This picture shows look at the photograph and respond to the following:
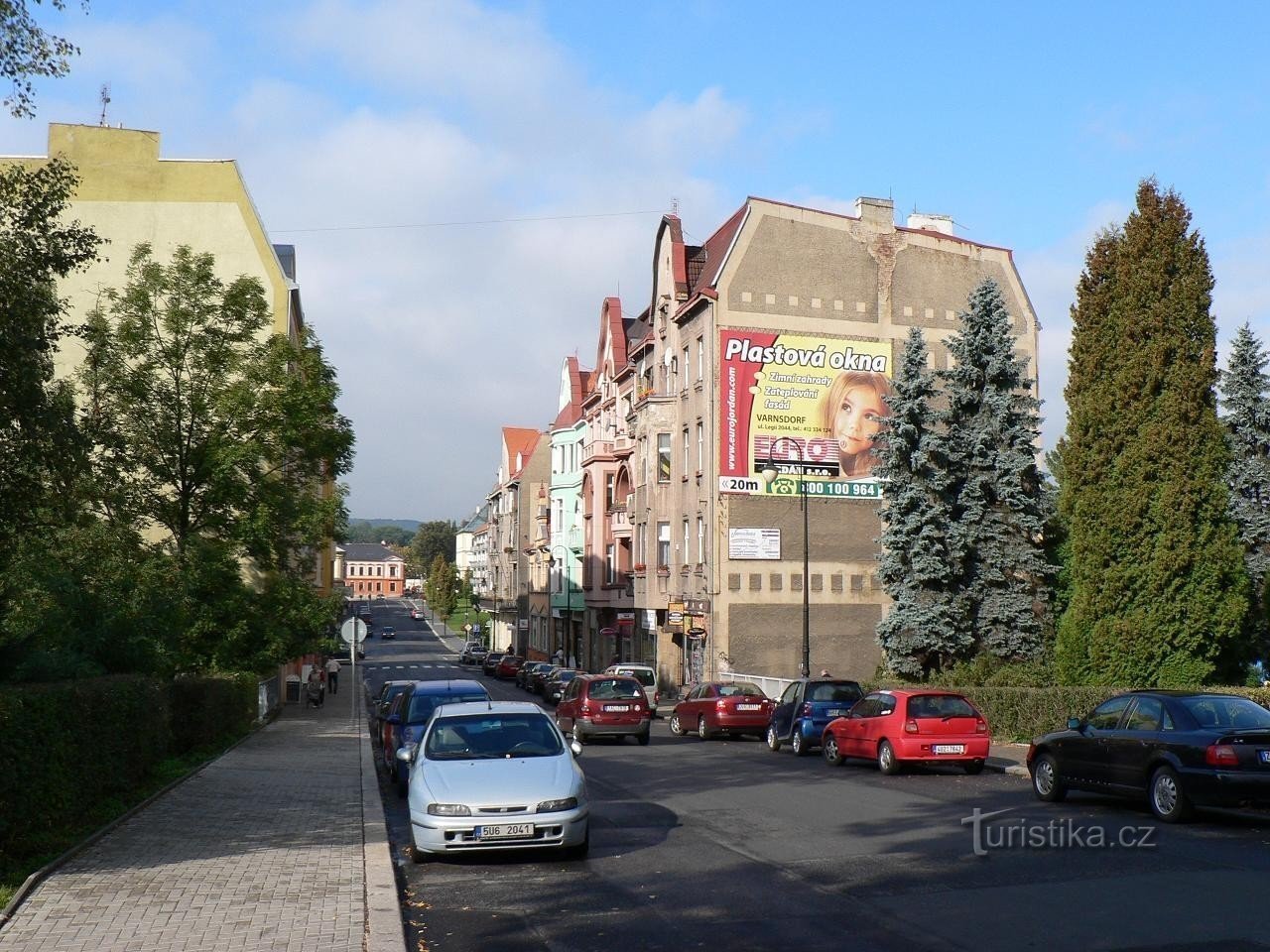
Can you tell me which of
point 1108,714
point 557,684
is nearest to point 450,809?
point 1108,714

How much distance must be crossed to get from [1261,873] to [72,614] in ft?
48.9

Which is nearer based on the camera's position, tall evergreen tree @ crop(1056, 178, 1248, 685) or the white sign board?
tall evergreen tree @ crop(1056, 178, 1248, 685)

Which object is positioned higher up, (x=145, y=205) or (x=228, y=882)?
(x=145, y=205)

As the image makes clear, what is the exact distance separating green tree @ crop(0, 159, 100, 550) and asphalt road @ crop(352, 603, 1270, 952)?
563 centimetres

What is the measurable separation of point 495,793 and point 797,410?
33959mm

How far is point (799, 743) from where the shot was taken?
25.5 meters

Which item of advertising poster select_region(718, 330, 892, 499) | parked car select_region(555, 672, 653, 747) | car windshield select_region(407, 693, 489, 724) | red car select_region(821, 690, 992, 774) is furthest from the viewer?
Result: advertising poster select_region(718, 330, 892, 499)

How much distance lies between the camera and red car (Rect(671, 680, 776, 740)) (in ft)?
99.5

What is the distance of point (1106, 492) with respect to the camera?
25469 millimetres

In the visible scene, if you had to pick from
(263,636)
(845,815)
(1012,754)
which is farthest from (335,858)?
(263,636)

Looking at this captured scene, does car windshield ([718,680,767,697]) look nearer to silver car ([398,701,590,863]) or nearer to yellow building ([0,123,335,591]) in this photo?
silver car ([398,701,590,863])

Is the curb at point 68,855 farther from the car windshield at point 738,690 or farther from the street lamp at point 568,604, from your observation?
the street lamp at point 568,604

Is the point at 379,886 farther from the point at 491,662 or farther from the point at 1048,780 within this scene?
the point at 491,662

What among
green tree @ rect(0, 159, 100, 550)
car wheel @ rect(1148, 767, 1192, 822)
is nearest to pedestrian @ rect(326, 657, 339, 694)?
green tree @ rect(0, 159, 100, 550)
